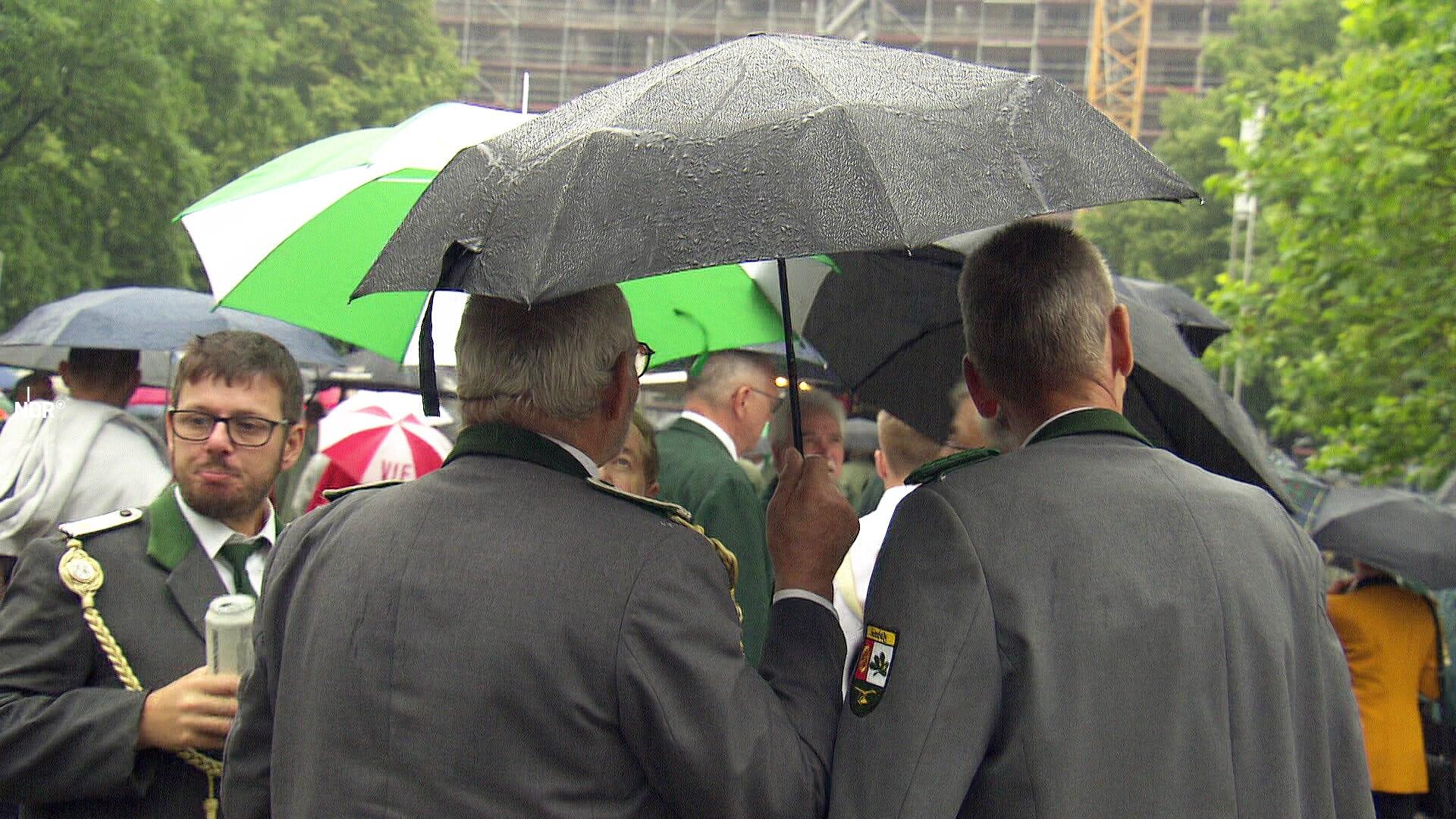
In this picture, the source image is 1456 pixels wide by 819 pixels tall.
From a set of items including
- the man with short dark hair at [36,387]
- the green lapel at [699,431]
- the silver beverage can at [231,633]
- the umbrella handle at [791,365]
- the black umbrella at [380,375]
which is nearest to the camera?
the silver beverage can at [231,633]

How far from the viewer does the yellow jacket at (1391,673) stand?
6.50m

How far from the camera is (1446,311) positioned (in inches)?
331

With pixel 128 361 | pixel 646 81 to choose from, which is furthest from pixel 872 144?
pixel 128 361

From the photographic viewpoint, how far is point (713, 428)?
19.6 feet

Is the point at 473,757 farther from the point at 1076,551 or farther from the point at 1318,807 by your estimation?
the point at 1318,807

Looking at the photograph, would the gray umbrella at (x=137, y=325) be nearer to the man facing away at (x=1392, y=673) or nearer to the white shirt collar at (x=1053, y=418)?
the white shirt collar at (x=1053, y=418)

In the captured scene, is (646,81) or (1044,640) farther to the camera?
(646,81)

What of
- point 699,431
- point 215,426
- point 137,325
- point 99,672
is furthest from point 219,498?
point 699,431

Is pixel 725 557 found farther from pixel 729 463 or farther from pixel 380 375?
pixel 380 375

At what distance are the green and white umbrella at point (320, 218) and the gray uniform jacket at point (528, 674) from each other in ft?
3.94

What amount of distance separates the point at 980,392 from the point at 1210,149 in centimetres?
3802

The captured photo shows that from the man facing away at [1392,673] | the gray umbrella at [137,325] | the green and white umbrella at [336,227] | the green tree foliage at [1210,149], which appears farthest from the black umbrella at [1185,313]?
the green tree foliage at [1210,149]

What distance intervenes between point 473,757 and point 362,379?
660 cm

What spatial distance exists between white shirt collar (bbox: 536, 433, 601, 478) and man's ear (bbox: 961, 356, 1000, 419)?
701 mm
